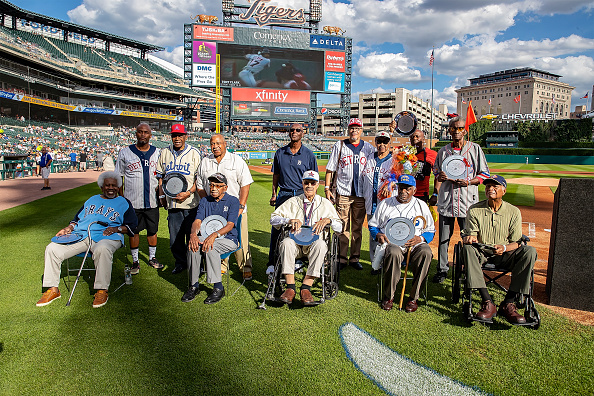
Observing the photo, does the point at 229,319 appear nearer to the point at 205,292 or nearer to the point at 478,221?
the point at 205,292

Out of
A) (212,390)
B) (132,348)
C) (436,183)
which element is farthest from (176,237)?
(436,183)

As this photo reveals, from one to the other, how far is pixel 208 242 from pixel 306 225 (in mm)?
1249

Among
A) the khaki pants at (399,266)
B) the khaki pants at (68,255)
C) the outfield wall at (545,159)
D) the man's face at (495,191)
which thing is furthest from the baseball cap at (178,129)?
the outfield wall at (545,159)

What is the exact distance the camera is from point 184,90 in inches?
2557

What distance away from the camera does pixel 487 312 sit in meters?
3.81

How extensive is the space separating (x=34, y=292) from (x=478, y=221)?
5495 millimetres

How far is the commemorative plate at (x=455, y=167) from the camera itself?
490 cm

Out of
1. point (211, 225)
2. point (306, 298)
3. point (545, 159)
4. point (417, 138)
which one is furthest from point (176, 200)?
point (545, 159)

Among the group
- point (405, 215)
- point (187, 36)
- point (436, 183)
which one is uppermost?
point (187, 36)

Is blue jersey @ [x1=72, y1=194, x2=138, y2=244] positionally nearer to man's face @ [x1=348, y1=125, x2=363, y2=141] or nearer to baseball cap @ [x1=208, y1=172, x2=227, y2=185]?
baseball cap @ [x1=208, y1=172, x2=227, y2=185]

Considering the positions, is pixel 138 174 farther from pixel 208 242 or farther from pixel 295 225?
pixel 295 225

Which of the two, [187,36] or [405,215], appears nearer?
[405,215]

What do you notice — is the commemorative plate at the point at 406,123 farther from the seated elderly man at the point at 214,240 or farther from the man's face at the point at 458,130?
the seated elderly man at the point at 214,240

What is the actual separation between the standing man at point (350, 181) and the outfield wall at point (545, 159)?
145 ft
